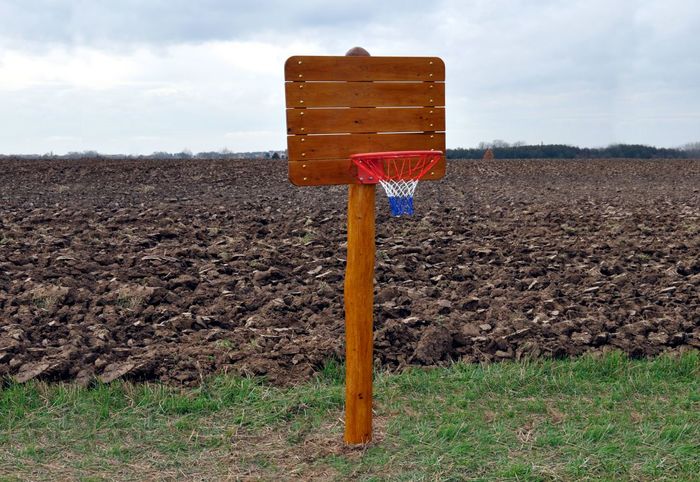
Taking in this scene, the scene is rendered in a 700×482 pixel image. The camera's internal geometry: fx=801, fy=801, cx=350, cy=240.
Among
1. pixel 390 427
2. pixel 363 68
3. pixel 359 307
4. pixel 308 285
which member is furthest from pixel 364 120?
pixel 308 285

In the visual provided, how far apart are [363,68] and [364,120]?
0.36m

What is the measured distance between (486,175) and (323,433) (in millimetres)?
24842

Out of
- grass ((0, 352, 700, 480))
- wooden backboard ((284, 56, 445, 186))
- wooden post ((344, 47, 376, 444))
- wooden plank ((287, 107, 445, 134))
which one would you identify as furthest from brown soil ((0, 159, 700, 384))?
wooden plank ((287, 107, 445, 134))

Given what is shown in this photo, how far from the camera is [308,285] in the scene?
944cm

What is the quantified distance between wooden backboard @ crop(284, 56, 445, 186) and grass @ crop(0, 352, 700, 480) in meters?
1.89

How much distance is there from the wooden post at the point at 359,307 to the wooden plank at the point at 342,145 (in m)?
0.27

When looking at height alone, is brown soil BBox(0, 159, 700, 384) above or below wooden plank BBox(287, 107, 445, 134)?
below

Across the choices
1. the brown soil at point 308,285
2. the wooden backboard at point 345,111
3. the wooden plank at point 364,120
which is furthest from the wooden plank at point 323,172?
the brown soil at point 308,285

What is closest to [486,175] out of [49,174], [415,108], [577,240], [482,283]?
[49,174]

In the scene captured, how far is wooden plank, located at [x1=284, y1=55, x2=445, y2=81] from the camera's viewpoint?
5.47 metres

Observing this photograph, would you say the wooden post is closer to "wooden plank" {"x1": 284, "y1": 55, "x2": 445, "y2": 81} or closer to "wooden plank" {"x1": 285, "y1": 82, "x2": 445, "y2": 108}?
"wooden plank" {"x1": 284, "y1": 55, "x2": 445, "y2": 81}

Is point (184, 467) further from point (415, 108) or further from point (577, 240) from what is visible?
point (577, 240)

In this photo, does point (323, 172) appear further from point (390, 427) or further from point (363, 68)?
point (390, 427)

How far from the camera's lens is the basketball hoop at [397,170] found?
5508mm
